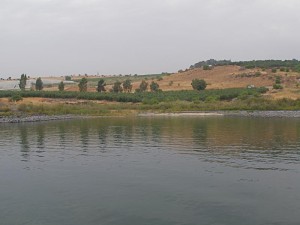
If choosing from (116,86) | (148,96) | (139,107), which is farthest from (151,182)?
(116,86)

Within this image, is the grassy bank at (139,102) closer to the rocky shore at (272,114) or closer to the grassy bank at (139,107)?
the grassy bank at (139,107)

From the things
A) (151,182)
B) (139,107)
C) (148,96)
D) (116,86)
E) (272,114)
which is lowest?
(151,182)

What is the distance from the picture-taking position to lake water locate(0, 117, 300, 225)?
19203 millimetres

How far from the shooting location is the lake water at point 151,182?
63.0 ft

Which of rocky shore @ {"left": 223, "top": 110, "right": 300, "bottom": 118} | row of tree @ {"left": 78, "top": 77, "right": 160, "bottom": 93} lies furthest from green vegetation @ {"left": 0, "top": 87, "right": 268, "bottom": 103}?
rocky shore @ {"left": 223, "top": 110, "right": 300, "bottom": 118}

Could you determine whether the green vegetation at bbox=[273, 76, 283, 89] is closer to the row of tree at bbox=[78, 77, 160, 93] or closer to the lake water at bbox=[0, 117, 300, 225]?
the row of tree at bbox=[78, 77, 160, 93]

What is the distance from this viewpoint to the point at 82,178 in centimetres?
2694

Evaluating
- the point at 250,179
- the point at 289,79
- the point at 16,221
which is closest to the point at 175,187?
the point at 250,179

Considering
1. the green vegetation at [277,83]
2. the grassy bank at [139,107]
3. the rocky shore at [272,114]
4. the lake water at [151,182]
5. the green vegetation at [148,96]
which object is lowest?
the lake water at [151,182]

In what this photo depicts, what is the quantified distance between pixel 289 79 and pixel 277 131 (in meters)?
100

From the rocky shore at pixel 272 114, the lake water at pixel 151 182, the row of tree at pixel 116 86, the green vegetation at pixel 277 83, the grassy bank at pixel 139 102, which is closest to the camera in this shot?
the lake water at pixel 151 182

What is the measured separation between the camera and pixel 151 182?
25469 mm

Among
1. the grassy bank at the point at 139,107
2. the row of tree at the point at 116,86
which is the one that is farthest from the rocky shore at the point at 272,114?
the row of tree at the point at 116,86

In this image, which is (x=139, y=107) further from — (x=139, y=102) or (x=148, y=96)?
(x=148, y=96)
